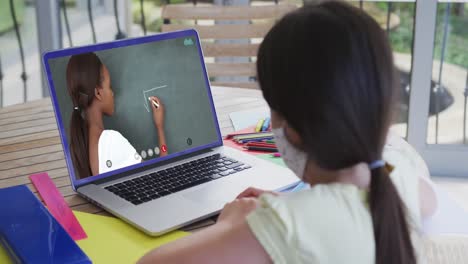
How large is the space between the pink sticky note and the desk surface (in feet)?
0.05

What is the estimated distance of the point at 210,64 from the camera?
8.79 feet

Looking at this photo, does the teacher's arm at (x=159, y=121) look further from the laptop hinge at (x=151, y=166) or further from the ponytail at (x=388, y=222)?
the ponytail at (x=388, y=222)

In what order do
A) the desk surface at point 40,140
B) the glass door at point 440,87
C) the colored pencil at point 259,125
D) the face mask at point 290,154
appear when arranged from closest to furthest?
the face mask at point 290,154 → the desk surface at point 40,140 → the colored pencil at point 259,125 → the glass door at point 440,87

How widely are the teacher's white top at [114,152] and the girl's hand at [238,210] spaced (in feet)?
1.10

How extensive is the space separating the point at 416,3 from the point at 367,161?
6.88 feet

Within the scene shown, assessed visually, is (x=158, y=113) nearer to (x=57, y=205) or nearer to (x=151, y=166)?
(x=151, y=166)

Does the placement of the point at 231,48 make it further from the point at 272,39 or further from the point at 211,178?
the point at 272,39

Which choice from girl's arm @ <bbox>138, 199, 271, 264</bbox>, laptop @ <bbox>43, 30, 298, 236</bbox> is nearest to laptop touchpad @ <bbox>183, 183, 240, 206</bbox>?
laptop @ <bbox>43, 30, 298, 236</bbox>

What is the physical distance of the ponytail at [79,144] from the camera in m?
1.32

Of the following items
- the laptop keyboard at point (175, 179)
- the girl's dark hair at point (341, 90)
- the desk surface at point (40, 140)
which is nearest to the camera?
the girl's dark hair at point (341, 90)

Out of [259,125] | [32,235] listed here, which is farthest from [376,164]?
[259,125]

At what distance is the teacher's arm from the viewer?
56.1 inches

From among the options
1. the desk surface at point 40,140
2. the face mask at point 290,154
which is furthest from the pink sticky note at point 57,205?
the face mask at point 290,154

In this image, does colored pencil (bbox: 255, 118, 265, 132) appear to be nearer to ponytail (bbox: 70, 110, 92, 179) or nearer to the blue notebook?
ponytail (bbox: 70, 110, 92, 179)
